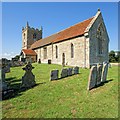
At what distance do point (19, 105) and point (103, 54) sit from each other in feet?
74.0

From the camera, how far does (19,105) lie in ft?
21.3

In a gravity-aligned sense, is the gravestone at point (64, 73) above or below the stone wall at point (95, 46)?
below

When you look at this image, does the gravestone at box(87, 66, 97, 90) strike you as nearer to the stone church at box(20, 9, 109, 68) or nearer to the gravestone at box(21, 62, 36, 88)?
the gravestone at box(21, 62, 36, 88)

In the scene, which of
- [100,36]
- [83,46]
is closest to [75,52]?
[83,46]

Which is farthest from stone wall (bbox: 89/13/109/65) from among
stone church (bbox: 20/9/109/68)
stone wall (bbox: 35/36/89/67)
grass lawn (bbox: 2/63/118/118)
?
grass lawn (bbox: 2/63/118/118)

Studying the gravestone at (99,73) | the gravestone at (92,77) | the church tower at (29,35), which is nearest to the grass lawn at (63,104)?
the gravestone at (92,77)

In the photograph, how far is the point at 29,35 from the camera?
50.8 meters

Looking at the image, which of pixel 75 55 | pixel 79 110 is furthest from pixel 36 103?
pixel 75 55

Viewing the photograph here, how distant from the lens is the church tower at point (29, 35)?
50.2 m

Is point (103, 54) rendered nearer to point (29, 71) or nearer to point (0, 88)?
point (29, 71)

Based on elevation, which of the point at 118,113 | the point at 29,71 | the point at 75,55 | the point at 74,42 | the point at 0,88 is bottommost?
the point at 118,113

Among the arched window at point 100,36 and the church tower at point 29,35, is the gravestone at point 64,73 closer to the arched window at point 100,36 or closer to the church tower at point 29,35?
the arched window at point 100,36

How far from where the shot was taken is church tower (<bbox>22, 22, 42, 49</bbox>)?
50188 millimetres

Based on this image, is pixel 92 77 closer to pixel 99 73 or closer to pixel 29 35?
pixel 99 73
